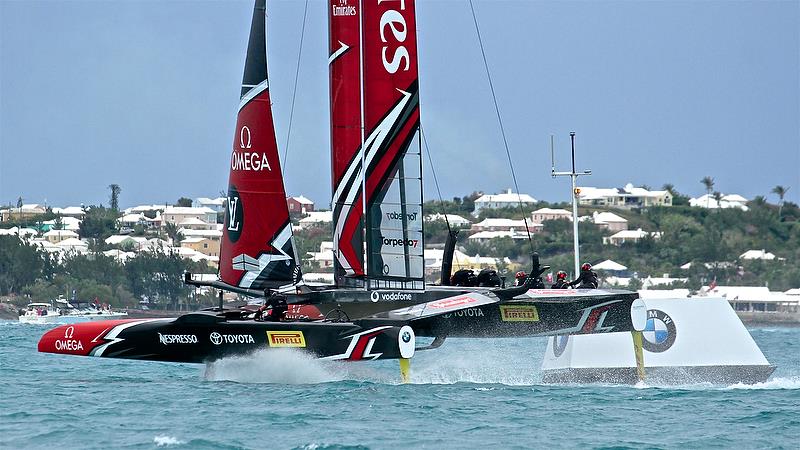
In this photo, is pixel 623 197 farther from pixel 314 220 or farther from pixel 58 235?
pixel 58 235

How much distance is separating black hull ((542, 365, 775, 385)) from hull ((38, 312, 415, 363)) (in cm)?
323

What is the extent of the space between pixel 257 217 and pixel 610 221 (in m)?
64.4

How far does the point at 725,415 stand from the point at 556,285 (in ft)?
15.8

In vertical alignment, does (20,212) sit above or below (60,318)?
above

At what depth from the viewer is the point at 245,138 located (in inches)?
819

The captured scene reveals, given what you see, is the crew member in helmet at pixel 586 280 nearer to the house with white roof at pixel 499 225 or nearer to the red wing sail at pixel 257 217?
the red wing sail at pixel 257 217

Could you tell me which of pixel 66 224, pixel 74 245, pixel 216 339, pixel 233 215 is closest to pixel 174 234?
pixel 74 245

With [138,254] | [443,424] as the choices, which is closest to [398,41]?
[443,424]

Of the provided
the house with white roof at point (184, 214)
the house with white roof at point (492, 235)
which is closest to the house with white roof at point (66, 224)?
the house with white roof at point (184, 214)

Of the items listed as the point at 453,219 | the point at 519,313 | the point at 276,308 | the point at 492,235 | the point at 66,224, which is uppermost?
the point at 66,224

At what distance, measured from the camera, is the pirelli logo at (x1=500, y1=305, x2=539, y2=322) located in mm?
17891

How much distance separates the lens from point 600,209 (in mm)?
90625

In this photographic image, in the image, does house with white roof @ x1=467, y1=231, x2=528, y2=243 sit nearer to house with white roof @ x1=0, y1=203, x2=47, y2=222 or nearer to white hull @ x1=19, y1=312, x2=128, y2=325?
white hull @ x1=19, y1=312, x2=128, y2=325

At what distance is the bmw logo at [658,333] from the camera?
18562 mm
